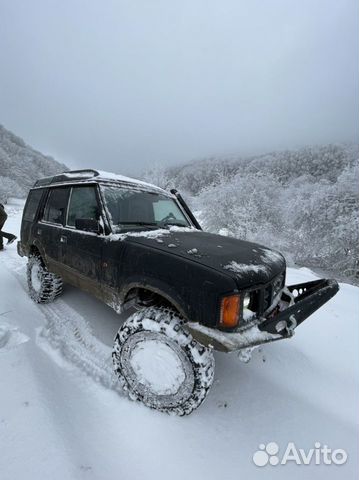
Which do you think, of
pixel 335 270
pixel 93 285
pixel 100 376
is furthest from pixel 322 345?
pixel 335 270

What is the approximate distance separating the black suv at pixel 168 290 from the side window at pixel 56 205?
28cm

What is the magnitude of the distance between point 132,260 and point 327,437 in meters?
2.23

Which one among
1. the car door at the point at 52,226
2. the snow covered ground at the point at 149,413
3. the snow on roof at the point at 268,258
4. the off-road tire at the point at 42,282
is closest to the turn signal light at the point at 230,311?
the snow on roof at the point at 268,258

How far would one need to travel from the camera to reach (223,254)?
7.14ft

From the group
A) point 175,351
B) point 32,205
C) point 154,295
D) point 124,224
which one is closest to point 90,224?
point 124,224

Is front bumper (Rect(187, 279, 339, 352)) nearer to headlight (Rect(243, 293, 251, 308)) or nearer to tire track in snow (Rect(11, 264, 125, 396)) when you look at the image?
headlight (Rect(243, 293, 251, 308))

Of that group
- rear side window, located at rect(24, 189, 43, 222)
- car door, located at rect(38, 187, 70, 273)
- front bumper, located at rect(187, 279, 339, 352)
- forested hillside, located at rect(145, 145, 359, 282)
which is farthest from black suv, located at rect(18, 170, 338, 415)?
forested hillside, located at rect(145, 145, 359, 282)

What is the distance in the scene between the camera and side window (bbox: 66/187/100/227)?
2.83 meters

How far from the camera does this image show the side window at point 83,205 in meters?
2.83

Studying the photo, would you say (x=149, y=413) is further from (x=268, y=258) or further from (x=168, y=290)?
(x=268, y=258)

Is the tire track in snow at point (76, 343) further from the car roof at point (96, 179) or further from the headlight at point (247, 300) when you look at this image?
the car roof at point (96, 179)

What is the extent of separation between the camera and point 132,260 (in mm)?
2246

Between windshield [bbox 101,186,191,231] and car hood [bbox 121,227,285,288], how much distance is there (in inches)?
11.8

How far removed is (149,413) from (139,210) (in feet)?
6.82
